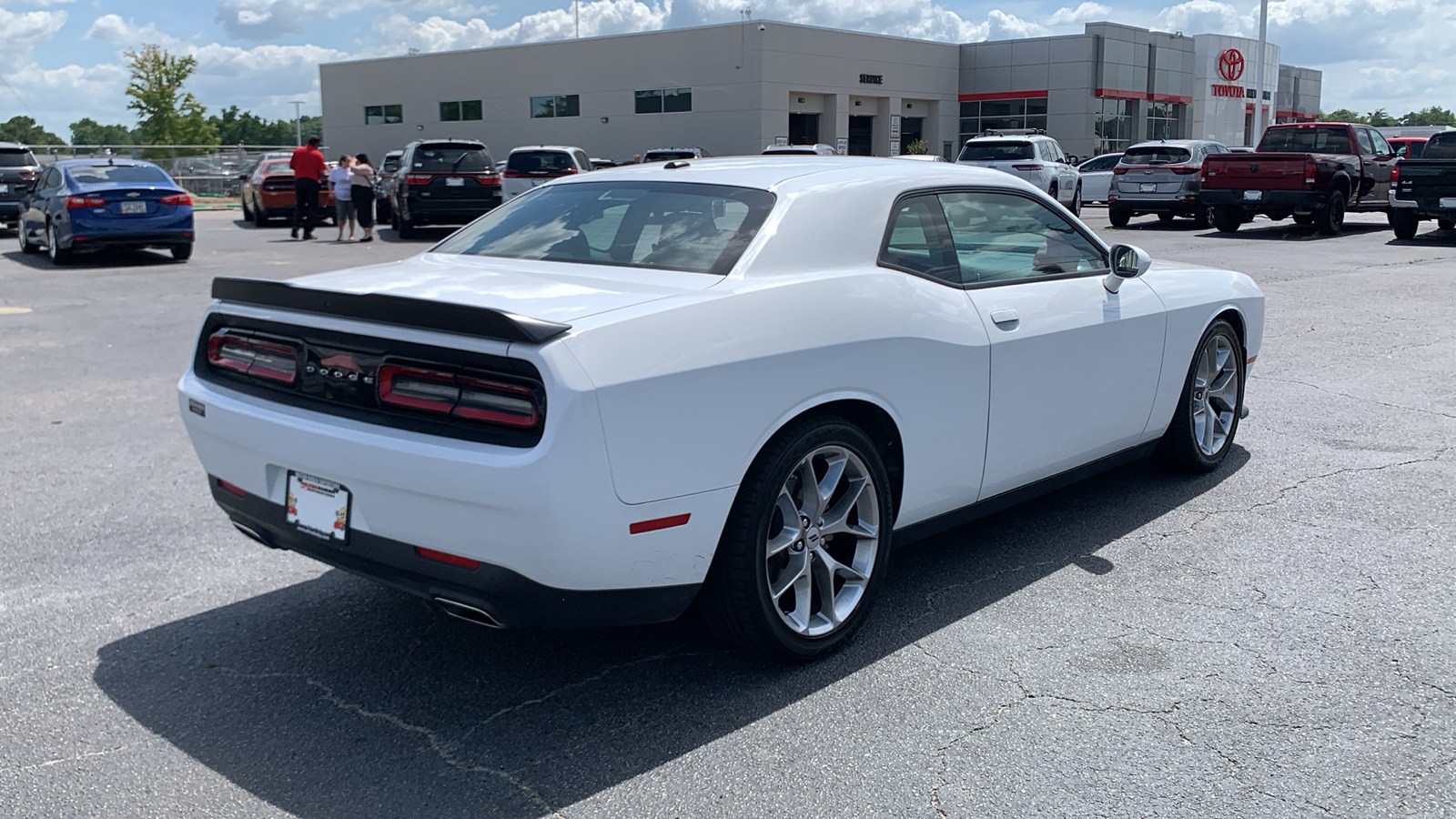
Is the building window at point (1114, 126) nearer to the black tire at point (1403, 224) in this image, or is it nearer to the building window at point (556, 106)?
the building window at point (556, 106)

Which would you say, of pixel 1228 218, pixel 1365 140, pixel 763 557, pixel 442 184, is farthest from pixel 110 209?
pixel 1365 140

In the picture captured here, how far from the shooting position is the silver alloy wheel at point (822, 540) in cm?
374

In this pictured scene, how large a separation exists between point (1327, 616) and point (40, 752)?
4.03 metres

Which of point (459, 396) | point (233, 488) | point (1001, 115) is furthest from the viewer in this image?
point (1001, 115)

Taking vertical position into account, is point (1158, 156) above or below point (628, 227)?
above

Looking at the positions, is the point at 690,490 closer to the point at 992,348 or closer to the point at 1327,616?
the point at 992,348

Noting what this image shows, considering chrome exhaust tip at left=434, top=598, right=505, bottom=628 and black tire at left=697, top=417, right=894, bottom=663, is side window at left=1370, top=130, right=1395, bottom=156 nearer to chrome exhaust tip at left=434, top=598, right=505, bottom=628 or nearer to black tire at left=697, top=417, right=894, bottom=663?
black tire at left=697, top=417, right=894, bottom=663

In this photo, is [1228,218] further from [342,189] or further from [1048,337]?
[1048,337]

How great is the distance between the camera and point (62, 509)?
5488 mm

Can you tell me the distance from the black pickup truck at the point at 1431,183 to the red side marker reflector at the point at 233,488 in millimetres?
20868

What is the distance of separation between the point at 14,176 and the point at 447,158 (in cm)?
832

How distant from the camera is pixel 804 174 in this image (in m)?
4.30

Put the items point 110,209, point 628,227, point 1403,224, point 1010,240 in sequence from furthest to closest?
point 1403,224
point 110,209
point 1010,240
point 628,227

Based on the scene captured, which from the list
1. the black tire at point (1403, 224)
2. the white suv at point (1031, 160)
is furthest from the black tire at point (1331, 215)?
the white suv at point (1031, 160)
